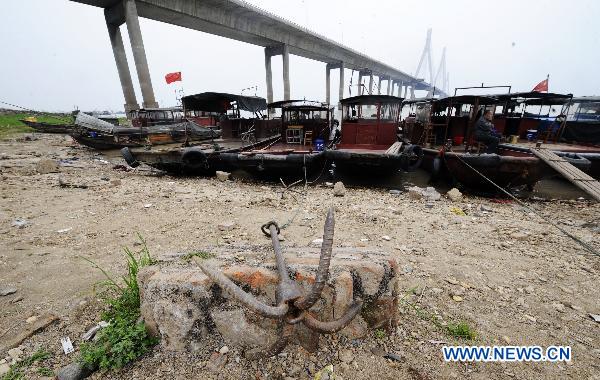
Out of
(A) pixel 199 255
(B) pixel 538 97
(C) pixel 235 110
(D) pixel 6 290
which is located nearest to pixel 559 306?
(A) pixel 199 255

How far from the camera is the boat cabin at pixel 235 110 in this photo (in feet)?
35.1

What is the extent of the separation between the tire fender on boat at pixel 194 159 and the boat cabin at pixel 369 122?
4511 mm

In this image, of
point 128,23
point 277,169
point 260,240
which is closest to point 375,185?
point 277,169

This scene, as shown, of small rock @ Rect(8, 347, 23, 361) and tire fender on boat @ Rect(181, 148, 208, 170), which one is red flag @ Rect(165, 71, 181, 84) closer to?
tire fender on boat @ Rect(181, 148, 208, 170)

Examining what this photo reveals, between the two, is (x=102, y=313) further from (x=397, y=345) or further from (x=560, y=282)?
(x=560, y=282)

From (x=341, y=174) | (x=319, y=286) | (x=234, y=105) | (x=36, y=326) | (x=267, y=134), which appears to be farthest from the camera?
(x=267, y=134)

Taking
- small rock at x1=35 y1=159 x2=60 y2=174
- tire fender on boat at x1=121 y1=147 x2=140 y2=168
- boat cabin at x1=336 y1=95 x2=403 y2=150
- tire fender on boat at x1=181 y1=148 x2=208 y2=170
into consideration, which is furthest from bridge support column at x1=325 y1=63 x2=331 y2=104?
small rock at x1=35 y1=159 x2=60 y2=174

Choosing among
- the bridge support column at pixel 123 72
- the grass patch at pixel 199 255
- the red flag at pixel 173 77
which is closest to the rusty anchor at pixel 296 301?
the grass patch at pixel 199 255

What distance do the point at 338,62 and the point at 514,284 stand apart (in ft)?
149

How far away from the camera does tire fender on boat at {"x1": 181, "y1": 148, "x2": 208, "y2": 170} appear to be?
800cm

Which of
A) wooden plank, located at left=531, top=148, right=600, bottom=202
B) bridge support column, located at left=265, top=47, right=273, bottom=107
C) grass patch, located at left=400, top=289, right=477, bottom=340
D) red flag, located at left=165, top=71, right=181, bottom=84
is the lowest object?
grass patch, located at left=400, top=289, right=477, bottom=340

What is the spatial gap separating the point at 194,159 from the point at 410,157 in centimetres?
657

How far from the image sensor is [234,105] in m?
11.9

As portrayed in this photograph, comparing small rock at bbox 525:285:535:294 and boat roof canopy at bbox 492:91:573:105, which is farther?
boat roof canopy at bbox 492:91:573:105
